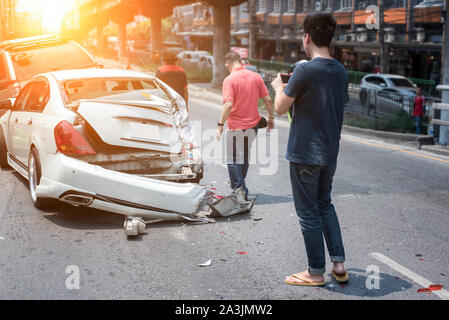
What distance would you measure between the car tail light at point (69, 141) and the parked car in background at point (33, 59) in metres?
5.02

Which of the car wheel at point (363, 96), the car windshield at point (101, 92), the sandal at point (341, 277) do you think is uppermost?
the car windshield at point (101, 92)

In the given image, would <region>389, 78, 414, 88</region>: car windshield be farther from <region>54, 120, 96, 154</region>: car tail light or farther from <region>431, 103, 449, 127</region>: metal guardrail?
<region>54, 120, 96, 154</region>: car tail light

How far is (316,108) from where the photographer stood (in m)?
4.69

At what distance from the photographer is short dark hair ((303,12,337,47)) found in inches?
182

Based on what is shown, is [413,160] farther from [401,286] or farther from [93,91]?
[401,286]

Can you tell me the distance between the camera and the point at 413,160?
38.3 feet

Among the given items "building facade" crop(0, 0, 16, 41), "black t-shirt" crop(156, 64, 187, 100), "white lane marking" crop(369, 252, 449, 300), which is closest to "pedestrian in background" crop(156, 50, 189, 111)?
"black t-shirt" crop(156, 64, 187, 100)

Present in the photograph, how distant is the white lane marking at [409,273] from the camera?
4.74 meters

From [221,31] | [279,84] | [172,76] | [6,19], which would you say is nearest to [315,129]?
[279,84]

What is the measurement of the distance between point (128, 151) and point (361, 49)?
3858cm

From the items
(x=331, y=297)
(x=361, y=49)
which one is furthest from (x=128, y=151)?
(x=361, y=49)

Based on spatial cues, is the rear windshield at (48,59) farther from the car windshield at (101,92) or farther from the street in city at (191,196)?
the car windshield at (101,92)

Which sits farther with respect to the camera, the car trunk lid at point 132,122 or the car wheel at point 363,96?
the car wheel at point 363,96

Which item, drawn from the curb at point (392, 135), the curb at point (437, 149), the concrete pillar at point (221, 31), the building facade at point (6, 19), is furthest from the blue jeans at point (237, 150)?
the concrete pillar at point (221, 31)
